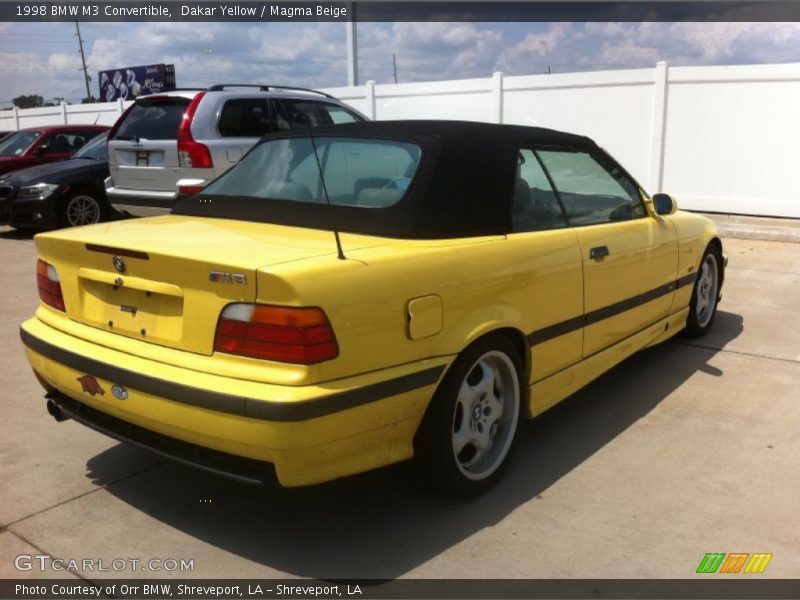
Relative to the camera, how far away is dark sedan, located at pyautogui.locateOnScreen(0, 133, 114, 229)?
31.8ft

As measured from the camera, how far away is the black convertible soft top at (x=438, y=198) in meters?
2.94

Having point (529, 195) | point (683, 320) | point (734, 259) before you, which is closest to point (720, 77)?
point (734, 259)

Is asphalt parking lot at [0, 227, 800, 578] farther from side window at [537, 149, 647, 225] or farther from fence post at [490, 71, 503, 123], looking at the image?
fence post at [490, 71, 503, 123]

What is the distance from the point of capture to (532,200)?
3.46 metres

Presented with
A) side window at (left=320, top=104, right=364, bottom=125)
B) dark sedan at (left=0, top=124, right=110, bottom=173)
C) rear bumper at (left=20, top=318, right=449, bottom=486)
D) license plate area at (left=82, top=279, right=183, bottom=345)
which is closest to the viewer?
rear bumper at (left=20, top=318, right=449, bottom=486)

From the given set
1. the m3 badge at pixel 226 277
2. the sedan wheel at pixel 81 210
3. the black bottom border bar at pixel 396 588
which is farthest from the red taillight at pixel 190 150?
the black bottom border bar at pixel 396 588

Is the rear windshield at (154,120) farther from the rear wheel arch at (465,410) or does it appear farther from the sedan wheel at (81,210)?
the rear wheel arch at (465,410)

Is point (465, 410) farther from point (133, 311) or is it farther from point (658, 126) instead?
point (658, 126)

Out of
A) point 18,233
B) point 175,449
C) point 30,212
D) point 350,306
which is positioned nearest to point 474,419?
point 350,306

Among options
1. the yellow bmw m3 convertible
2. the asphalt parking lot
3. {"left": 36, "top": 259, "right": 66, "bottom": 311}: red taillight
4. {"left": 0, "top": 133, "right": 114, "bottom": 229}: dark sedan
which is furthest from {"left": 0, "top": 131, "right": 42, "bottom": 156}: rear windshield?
{"left": 36, "top": 259, "right": 66, "bottom": 311}: red taillight

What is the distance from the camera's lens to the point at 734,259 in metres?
8.45

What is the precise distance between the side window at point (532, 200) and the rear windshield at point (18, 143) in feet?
35.6

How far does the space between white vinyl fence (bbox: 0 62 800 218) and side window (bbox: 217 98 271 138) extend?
545cm

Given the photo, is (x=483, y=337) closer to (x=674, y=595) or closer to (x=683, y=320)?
(x=674, y=595)
